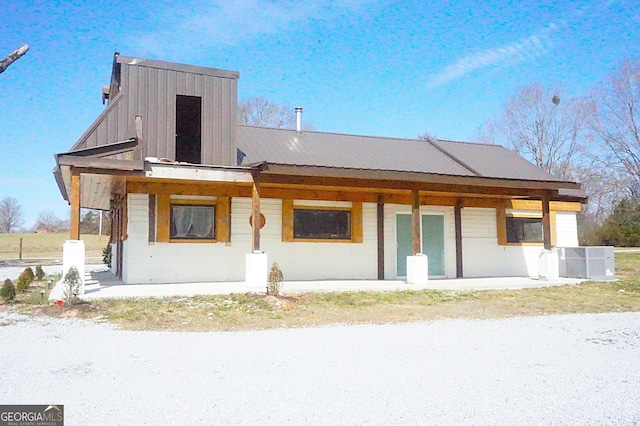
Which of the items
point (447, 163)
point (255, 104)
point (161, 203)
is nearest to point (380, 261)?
point (447, 163)

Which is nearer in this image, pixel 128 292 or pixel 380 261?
pixel 128 292

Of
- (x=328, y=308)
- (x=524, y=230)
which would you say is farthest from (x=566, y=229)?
(x=328, y=308)

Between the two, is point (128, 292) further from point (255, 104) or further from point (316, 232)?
point (255, 104)

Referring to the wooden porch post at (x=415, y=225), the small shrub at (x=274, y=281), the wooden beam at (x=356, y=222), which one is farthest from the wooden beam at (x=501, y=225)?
the small shrub at (x=274, y=281)

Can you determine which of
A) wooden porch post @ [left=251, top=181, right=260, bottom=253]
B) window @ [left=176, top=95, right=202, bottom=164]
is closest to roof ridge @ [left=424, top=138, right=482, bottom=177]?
wooden porch post @ [left=251, top=181, right=260, bottom=253]

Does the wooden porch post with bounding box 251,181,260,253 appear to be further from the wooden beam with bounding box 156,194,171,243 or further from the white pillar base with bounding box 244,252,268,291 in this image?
the wooden beam with bounding box 156,194,171,243

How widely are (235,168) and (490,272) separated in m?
9.06

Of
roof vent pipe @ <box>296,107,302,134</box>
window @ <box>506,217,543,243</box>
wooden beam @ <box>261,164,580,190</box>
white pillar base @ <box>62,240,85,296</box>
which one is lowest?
white pillar base @ <box>62,240,85,296</box>

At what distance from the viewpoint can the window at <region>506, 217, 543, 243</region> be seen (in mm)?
17234

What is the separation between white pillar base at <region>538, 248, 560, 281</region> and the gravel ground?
7082 mm

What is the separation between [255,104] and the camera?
3784 cm

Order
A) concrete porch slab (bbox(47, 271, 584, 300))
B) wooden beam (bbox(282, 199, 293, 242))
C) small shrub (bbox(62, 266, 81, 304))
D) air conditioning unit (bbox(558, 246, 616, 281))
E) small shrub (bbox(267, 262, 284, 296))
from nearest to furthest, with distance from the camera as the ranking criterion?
small shrub (bbox(62, 266, 81, 304))
small shrub (bbox(267, 262, 284, 296))
concrete porch slab (bbox(47, 271, 584, 300))
wooden beam (bbox(282, 199, 293, 242))
air conditioning unit (bbox(558, 246, 616, 281))

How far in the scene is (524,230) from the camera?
17453 mm

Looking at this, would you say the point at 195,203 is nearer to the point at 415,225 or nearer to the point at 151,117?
the point at 151,117
